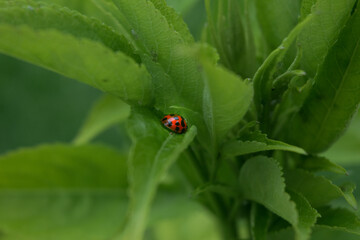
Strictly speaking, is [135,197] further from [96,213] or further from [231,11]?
[96,213]

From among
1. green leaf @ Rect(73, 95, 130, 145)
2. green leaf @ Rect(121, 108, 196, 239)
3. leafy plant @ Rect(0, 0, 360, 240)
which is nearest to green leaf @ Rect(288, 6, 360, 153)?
leafy plant @ Rect(0, 0, 360, 240)

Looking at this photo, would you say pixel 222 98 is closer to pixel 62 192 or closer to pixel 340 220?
pixel 340 220

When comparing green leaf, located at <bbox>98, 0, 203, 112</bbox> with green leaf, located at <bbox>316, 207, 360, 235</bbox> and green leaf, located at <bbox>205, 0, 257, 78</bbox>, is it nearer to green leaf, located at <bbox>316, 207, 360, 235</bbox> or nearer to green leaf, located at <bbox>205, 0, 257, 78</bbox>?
green leaf, located at <bbox>205, 0, 257, 78</bbox>

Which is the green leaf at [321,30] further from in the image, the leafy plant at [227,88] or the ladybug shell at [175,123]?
the ladybug shell at [175,123]

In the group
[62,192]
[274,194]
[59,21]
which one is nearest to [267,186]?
[274,194]

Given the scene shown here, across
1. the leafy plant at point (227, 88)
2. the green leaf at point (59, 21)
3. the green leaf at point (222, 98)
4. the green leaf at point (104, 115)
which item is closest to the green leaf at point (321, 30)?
the leafy plant at point (227, 88)

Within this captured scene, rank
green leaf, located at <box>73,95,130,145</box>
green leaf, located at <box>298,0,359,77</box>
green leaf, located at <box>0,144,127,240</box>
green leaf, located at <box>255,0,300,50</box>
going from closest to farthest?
green leaf, located at <box>298,0,359,77</box>
green leaf, located at <box>255,0,300,50</box>
green leaf, located at <box>0,144,127,240</box>
green leaf, located at <box>73,95,130,145</box>

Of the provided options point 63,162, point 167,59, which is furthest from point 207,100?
point 63,162
